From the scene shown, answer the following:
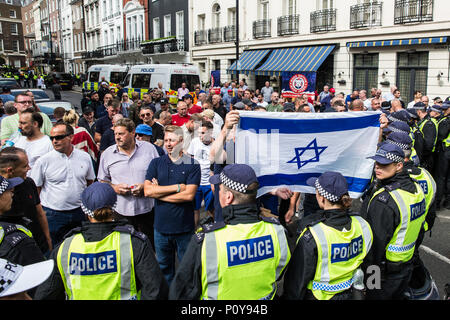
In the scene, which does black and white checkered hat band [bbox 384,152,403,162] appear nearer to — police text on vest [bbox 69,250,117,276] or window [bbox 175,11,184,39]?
police text on vest [bbox 69,250,117,276]

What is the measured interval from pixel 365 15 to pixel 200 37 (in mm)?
15092

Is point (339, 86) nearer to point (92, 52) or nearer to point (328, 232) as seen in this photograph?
point (328, 232)

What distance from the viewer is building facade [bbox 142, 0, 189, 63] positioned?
3161 cm

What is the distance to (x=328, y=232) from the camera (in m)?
2.78

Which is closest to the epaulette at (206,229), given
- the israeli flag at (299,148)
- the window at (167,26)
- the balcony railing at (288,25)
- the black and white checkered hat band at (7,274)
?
the black and white checkered hat band at (7,274)

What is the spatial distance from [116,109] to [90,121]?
30.6 inches

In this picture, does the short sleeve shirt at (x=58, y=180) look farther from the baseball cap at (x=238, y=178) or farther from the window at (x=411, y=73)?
the window at (x=411, y=73)

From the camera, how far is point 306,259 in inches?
107

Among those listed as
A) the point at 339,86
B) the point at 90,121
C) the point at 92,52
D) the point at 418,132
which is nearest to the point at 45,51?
the point at 92,52

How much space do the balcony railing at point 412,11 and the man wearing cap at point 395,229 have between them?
13.9 metres

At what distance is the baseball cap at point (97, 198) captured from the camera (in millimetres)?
2760

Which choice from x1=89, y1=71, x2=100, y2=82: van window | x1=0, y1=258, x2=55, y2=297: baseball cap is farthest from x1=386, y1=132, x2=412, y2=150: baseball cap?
x1=89, y1=71, x2=100, y2=82: van window

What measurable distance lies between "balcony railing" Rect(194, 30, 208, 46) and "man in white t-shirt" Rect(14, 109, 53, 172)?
83.2 feet
